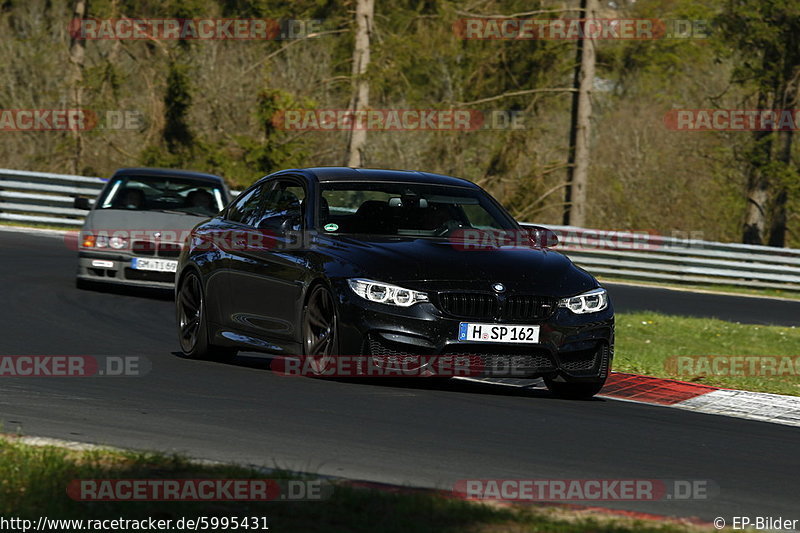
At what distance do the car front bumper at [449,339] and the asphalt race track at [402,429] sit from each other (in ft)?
0.95

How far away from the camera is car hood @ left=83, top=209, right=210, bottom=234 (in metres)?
16.5

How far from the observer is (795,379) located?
529 inches

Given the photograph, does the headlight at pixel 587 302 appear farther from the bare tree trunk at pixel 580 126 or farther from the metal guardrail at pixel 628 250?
the bare tree trunk at pixel 580 126

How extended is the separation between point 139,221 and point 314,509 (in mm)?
11648

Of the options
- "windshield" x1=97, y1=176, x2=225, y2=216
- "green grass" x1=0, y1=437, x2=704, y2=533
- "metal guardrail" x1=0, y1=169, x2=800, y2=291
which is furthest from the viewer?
"metal guardrail" x1=0, y1=169, x2=800, y2=291

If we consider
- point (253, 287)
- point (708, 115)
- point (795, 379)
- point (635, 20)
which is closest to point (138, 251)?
point (253, 287)

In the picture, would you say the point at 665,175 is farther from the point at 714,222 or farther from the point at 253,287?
the point at 253,287

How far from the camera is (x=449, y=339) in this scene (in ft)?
29.8

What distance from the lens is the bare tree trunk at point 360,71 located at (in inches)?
1438

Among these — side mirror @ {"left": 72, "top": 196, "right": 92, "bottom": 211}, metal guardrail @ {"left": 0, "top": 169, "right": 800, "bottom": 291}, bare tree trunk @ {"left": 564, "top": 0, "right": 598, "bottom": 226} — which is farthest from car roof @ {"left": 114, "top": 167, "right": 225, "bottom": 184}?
bare tree trunk @ {"left": 564, "top": 0, "right": 598, "bottom": 226}
